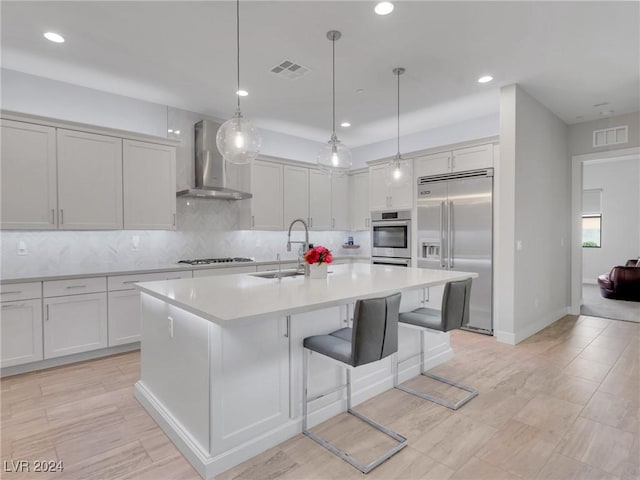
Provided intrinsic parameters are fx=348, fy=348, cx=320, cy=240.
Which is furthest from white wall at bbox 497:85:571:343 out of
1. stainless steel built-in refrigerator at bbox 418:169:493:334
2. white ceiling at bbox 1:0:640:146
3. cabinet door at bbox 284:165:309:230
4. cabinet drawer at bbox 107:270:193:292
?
cabinet drawer at bbox 107:270:193:292

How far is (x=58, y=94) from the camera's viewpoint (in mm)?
3738

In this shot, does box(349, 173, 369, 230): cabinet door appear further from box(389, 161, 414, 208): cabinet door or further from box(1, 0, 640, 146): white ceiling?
box(1, 0, 640, 146): white ceiling

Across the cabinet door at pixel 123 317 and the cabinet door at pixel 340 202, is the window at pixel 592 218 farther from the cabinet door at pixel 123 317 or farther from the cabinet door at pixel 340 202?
the cabinet door at pixel 123 317

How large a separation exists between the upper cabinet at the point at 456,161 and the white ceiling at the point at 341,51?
61cm

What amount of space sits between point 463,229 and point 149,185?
3.91m

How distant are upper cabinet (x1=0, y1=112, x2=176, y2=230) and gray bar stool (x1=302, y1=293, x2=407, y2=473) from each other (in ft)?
9.36

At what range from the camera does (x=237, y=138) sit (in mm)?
2453

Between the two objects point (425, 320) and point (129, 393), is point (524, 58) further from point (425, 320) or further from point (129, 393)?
point (129, 393)

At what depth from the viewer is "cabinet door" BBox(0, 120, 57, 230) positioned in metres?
3.22

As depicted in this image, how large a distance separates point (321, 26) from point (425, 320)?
2450mm

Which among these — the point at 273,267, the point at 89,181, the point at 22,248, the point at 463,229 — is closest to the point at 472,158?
the point at 463,229

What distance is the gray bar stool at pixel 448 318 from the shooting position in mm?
2580

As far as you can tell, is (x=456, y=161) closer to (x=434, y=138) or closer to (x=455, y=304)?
(x=434, y=138)

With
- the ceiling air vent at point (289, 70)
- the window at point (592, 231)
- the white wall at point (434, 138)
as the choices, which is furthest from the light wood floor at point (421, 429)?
the window at point (592, 231)
